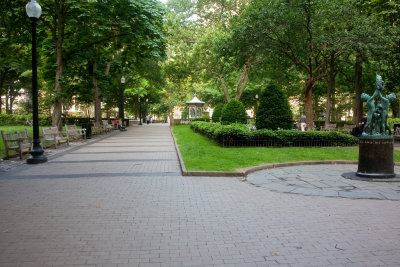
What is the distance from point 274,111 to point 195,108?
23.0 meters

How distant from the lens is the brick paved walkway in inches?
139

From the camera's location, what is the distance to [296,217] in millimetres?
4949

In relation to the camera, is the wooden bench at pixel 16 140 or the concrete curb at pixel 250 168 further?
the wooden bench at pixel 16 140

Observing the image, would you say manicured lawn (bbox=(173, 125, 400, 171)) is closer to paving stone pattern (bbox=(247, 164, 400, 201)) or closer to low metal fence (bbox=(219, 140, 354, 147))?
paving stone pattern (bbox=(247, 164, 400, 201))

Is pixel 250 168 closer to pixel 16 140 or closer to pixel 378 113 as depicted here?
pixel 378 113

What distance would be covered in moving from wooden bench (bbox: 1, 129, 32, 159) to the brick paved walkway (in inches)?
153

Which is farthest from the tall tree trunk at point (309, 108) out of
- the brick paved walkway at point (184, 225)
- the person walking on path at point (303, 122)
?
the brick paved walkway at point (184, 225)

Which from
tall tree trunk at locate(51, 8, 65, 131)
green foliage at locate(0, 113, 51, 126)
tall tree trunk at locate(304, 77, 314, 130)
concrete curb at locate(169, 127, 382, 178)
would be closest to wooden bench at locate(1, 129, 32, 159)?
concrete curb at locate(169, 127, 382, 178)

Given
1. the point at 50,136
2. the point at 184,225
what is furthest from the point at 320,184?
the point at 50,136

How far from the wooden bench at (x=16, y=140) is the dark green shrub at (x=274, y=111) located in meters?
11.0

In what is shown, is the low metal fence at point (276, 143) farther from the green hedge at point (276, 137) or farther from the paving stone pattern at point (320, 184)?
the paving stone pattern at point (320, 184)

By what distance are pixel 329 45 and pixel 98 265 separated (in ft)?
60.6

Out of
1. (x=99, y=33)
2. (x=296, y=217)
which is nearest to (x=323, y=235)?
(x=296, y=217)

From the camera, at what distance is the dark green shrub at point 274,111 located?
1616 centimetres
